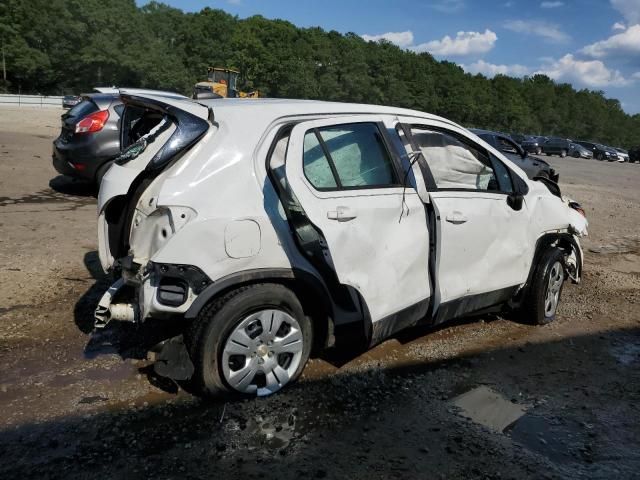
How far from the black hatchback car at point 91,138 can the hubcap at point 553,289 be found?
645cm

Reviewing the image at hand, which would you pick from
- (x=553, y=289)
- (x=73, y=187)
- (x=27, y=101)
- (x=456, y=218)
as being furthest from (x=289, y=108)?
(x=27, y=101)

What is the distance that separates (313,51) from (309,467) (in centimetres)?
10282

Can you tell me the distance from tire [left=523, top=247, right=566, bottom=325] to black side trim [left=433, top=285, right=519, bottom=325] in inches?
10.8

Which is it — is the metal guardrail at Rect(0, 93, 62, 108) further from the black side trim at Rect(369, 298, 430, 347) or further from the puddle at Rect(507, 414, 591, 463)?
the puddle at Rect(507, 414, 591, 463)

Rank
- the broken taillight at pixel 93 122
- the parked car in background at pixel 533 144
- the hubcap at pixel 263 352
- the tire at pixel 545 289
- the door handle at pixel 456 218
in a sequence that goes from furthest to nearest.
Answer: the parked car in background at pixel 533 144 < the broken taillight at pixel 93 122 < the tire at pixel 545 289 < the door handle at pixel 456 218 < the hubcap at pixel 263 352

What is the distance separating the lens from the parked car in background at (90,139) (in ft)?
28.3

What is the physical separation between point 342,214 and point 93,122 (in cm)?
642

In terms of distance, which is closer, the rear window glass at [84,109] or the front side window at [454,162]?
the front side window at [454,162]

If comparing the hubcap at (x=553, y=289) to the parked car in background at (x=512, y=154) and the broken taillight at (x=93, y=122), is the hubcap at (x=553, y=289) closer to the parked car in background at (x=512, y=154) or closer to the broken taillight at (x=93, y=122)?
the broken taillight at (x=93, y=122)

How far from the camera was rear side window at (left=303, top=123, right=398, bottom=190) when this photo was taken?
3.62m

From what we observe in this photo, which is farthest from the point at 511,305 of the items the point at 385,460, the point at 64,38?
the point at 64,38

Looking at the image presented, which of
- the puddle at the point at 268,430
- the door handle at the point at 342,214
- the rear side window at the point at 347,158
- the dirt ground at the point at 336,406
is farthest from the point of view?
the rear side window at the point at 347,158

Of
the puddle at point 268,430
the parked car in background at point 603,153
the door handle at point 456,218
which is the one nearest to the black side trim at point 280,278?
the puddle at point 268,430

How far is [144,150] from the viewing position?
11.8 ft
